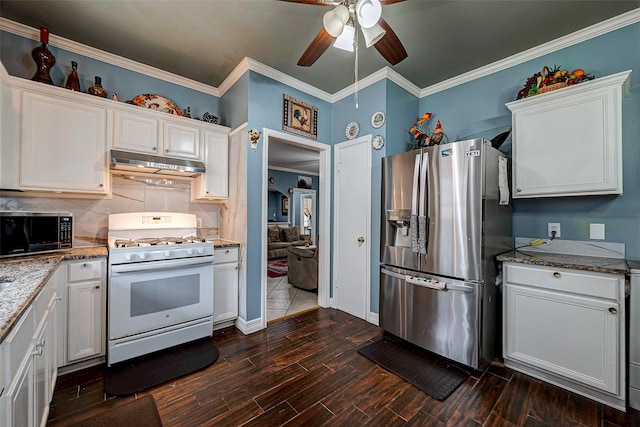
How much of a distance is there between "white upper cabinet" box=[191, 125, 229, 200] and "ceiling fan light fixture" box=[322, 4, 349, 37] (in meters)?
1.80

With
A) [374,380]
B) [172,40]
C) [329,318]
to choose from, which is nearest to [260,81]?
[172,40]

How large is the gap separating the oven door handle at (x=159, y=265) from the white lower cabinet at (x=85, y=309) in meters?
0.14

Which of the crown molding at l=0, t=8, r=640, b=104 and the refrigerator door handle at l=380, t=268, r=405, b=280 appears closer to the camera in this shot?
the crown molding at l=0, t=8, r=640, b=104

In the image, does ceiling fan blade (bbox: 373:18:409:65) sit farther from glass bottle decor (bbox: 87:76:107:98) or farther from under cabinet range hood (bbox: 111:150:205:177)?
glass bottle decor (bbox: 87:76:107:98)

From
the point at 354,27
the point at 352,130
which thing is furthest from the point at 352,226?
the point at 354,27

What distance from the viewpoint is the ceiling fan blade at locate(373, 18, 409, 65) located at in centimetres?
166

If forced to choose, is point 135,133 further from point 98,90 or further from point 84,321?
point 84,321

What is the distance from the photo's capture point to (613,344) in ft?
5.46

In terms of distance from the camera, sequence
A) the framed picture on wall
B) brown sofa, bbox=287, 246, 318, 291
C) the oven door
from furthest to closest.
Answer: brown sofa, bbox=287, 246, 318, 291 < the framed picture on wall < the oven door

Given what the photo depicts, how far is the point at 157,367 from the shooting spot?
2.07m

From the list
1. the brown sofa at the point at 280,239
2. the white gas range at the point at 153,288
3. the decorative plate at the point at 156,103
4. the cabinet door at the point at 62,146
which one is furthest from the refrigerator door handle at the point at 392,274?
the brown sofa at the point at 280,239

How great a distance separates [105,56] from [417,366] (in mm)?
4073

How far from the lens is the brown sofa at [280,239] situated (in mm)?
6758

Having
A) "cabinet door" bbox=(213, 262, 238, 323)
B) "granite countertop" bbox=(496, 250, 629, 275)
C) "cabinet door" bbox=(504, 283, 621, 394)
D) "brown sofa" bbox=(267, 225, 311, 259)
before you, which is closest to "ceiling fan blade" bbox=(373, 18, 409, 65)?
"granite countertop" bbox=(496, 250, 629, 275)
